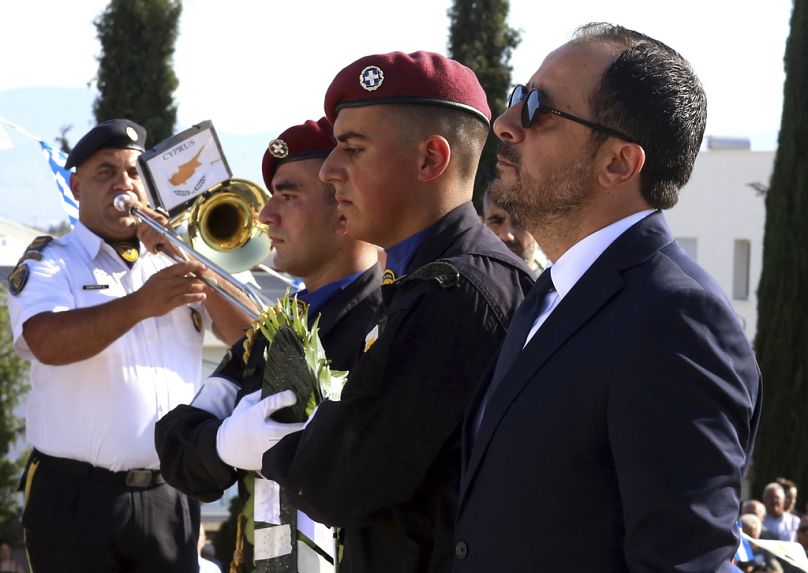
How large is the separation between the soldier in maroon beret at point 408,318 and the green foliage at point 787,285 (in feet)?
52.2

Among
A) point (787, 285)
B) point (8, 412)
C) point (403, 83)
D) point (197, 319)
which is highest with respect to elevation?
point (403, 83)

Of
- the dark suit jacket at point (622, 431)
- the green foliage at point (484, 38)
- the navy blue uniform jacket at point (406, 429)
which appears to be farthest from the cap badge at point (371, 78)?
the green foliage at point (484, 38)

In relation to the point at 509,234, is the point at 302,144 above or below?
above

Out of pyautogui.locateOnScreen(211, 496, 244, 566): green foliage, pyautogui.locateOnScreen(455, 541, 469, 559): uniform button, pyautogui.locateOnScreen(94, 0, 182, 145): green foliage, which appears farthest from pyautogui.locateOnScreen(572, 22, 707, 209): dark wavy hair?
pyautogui.locateOnScreen(94, 0, 182, 145): green foliage

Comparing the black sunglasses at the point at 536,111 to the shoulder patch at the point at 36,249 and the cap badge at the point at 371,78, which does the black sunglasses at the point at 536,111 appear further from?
the shoulder patch at the point at 36,249

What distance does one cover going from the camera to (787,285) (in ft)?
61.8

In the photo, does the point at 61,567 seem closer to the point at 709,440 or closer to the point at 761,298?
the point at 709,440

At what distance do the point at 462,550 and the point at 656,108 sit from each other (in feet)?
2.81

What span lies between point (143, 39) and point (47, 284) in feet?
44.1

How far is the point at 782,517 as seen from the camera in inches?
525

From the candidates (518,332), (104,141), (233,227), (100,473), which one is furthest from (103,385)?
(518,332)

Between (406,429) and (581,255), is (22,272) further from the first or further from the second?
(581,255)

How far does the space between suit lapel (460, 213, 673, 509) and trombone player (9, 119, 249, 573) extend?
2716mm

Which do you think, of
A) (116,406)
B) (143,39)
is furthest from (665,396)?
(143,39)
